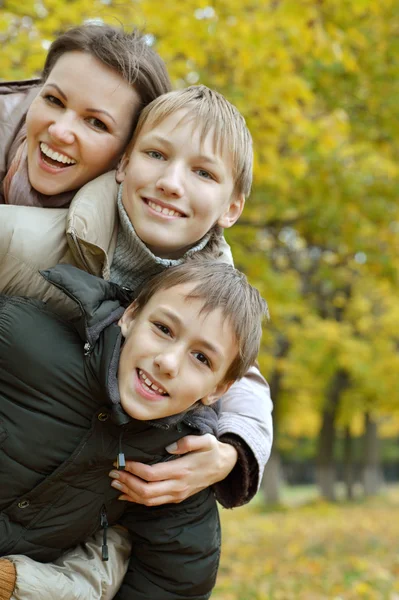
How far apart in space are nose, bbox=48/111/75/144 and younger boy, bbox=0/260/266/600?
0.50 meters

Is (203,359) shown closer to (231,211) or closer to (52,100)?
(231,211)

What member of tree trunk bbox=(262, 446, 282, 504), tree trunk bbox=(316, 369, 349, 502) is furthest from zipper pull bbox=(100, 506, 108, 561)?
tree trunk bbox=(316, 369, 349, 502)

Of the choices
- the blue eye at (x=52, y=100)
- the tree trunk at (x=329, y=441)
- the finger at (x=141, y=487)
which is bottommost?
the tree trunk at (x=329, y=441)

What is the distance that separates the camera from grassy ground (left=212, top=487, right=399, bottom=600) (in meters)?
8.27

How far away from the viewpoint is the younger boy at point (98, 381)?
86.4 inches

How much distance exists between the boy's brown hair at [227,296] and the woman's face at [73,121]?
1.57ft

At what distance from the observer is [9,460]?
85.7 inches

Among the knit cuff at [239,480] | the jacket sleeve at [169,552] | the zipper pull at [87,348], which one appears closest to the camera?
the zipper pull at [87,348]

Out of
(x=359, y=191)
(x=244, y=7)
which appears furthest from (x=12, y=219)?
(x=359, y=191)

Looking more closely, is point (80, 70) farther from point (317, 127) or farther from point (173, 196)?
point (317, 127)

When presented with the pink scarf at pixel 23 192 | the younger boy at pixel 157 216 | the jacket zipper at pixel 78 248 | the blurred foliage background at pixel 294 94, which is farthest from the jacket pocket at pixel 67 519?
the blurred foliage background at pixel 294 94

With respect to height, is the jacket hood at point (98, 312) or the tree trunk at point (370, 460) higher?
the jacket hood at point (98, 312)

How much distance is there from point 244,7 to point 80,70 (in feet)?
14.8

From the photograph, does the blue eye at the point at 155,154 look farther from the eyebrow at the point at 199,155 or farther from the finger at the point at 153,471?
the finger at the point at 153,471
